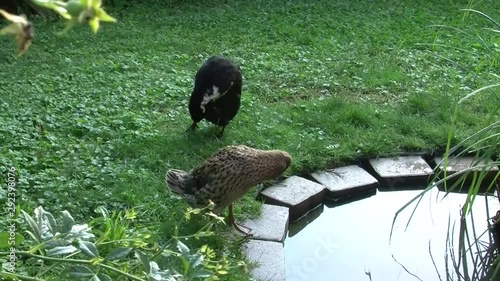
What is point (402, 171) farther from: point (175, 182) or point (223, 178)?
point (175, 182)

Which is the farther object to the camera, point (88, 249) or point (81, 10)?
point (88, 249)

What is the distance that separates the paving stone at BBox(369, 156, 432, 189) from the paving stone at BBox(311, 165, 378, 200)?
9 centimetres

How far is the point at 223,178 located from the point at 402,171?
54.3 inches

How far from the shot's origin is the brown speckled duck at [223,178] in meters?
3.48

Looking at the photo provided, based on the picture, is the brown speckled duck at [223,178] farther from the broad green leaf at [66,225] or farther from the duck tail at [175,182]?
the broad green leaf at [66,225]

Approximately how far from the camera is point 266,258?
3.43 m

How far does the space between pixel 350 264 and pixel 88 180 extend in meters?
1.47

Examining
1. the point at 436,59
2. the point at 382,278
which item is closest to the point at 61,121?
the point at 382,278

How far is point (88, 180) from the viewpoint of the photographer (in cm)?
388

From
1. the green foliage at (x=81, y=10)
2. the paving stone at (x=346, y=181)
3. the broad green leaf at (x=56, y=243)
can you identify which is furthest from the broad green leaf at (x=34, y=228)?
the paving stone at (x=346, y=181)

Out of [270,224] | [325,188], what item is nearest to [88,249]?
[270,224]

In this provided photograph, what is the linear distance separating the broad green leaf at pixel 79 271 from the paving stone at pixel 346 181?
8.47 feet

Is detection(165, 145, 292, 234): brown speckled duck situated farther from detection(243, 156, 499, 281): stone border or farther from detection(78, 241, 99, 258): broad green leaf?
detection(78, 241, 99, 258): broad green leaf

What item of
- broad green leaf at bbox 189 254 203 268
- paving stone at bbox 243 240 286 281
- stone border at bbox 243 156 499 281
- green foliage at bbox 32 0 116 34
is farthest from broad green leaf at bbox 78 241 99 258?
stone border at bbox 243 156 499 281
